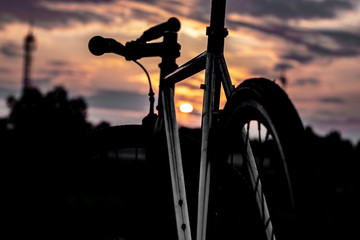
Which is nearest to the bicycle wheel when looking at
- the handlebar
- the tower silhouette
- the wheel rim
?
the wheel rim

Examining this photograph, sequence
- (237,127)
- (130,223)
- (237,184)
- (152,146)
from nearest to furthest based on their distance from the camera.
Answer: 1. (237,127)
2. (237,184)
3. (152,146)
4. (130,223)

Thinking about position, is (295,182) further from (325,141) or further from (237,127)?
(325,141)

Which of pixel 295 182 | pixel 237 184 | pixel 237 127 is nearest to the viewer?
pixel 295 182

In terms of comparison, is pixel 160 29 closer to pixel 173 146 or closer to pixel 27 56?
pixel 173 146

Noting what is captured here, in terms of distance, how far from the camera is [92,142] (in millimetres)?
2449

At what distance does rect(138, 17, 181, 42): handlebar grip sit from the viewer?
2393 mm

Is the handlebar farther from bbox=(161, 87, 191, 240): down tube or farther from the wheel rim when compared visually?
the wheel rim

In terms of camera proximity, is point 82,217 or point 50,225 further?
point 82,217

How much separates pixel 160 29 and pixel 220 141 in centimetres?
109

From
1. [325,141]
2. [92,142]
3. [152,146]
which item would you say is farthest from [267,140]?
[92,142]

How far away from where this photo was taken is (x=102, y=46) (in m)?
2.30

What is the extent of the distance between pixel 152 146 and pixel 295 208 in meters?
1.40

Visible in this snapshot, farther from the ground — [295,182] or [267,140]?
[267,140]

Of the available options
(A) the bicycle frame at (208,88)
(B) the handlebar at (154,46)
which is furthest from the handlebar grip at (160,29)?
(A) the bicycle frame at (208,88)
